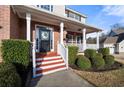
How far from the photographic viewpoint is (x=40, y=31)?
12156 mm

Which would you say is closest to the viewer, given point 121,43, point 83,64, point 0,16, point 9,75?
point 9,75

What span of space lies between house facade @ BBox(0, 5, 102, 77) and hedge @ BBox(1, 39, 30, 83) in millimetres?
731

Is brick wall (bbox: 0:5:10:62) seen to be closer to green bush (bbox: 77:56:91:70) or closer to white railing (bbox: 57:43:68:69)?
white railing (bbox: 57:43:68:69)

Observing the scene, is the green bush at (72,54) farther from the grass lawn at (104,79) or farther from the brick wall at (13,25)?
the brick wall at (13,25)

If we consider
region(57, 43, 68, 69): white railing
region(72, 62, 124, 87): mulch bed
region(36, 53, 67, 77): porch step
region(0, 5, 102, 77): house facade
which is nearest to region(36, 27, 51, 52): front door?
region(0, 5, 102, 77): house facade

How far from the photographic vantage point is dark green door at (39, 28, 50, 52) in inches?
482

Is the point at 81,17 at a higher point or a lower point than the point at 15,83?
higher

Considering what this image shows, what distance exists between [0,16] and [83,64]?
20.6ft

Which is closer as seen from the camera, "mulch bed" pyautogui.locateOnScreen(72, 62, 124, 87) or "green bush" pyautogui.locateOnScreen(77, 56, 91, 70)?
"mulch bed" pyautogui.locateOnScreen(72, 62, 124, 87)

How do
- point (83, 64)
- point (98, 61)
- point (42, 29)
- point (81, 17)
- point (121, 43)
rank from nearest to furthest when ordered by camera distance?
point (83, 64)
point (98, 61)
point (42, 29)
point (81, 17)
point (121, 43)

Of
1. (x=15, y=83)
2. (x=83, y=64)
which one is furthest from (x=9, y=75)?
(x=83, y=64)

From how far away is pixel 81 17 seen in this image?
67.6 ft

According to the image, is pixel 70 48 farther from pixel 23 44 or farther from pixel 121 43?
pixel 121 43
